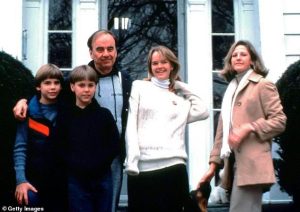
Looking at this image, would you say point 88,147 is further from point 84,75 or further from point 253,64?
point 253,64

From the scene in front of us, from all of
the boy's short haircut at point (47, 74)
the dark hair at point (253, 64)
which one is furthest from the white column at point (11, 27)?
the dark hair at point (253, 64)

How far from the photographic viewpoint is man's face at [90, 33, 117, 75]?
4.42m

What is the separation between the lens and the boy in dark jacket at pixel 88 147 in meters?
4.12

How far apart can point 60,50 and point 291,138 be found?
3.32 metres

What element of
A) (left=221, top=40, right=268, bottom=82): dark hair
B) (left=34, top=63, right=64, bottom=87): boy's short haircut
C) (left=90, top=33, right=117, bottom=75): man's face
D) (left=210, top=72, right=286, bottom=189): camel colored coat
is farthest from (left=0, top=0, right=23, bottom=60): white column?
(left=210, top=72, right=286, bottom=189): camel colored coat

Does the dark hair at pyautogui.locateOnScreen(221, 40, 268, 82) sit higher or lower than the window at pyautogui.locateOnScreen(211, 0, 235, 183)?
lower

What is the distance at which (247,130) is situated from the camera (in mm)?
4254

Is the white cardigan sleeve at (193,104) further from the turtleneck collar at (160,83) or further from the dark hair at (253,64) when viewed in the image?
the dark hair at (253,64)

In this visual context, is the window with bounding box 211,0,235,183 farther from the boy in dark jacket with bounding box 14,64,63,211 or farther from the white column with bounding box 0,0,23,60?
the boy in dark jacket with bounding box 14,64,63,211

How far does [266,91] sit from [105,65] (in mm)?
1260

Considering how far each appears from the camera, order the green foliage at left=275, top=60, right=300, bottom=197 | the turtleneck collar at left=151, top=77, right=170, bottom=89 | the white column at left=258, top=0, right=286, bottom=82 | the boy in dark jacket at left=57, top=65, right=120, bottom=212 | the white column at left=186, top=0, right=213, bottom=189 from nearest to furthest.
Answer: the boy in dark jacket at left=57, top=65, right=120, bottom=212 < the turtleneck collar at left=151, top=77, right=170, bottom=89 < the green foliage at left=275, top=60, right=300, bottom=197 < the white column at left=258, top=0, right=286, bottom=82 < the white column at left=186, top=0, right=213, bottom=189

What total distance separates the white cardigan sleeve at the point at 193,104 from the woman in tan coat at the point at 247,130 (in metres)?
0.18

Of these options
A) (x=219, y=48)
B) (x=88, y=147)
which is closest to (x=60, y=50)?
(x=219, y=48)

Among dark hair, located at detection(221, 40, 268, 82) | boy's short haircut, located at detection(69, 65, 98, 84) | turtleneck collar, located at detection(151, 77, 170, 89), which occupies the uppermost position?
dark hair, located at detection(221, 40, 268, 82)
